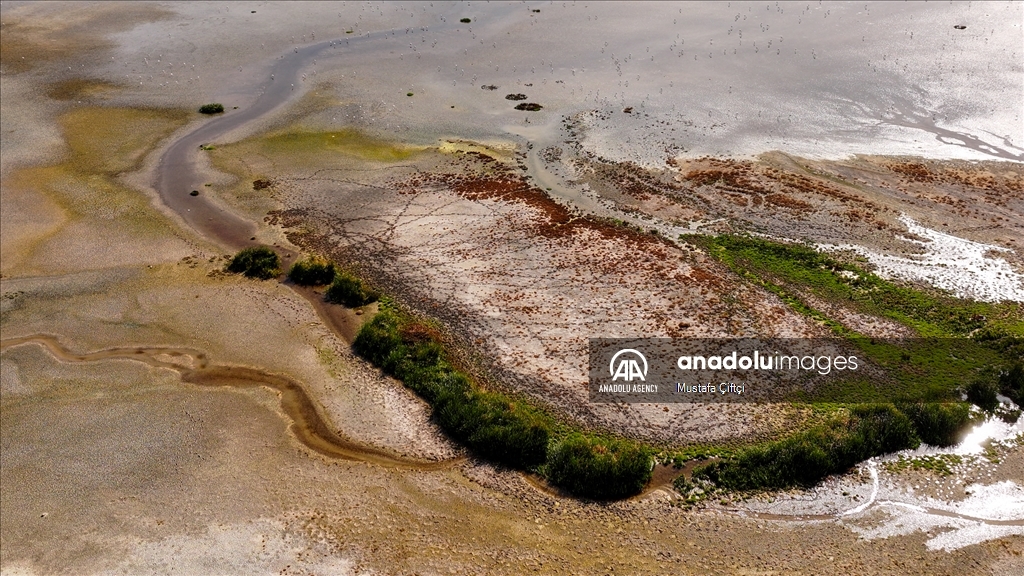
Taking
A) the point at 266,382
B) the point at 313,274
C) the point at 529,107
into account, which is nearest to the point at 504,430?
the point at 266,382

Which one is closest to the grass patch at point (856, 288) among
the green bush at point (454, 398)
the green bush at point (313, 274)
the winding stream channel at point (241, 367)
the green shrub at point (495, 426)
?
the winding stream channel at point (241, 367)

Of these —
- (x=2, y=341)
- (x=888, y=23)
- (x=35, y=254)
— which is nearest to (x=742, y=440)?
(x=2, y=341)

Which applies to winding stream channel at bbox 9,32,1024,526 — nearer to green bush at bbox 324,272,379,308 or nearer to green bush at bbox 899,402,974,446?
green bush at bbox 324,272,379,308

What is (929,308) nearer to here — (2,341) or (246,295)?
(246,295)

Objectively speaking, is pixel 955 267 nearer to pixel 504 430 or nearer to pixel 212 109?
pixel 504 430

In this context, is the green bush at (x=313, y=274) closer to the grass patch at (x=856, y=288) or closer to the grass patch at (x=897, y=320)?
the grass patch at (x=856, y=288)
